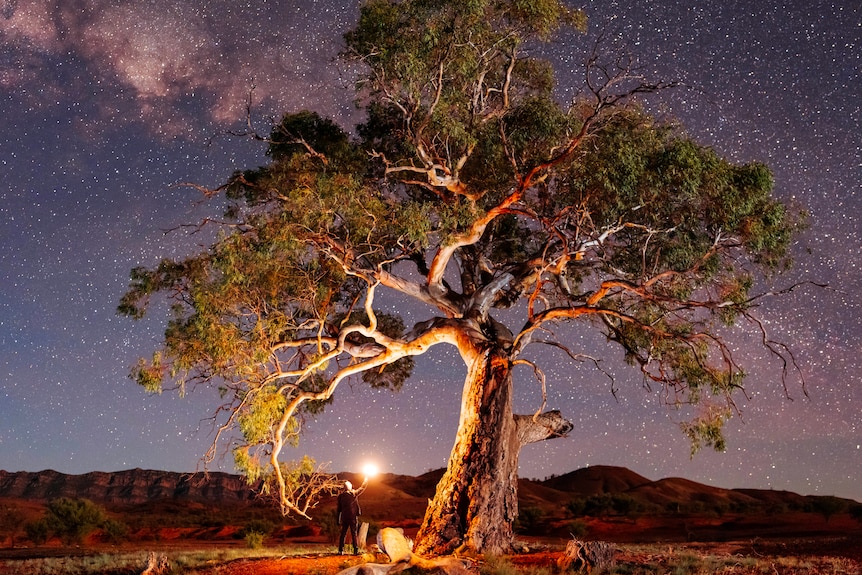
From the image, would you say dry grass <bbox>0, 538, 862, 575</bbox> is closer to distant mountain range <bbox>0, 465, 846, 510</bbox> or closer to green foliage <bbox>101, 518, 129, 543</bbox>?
green foliage <bbox>101, 518, 129, 543</bbox>

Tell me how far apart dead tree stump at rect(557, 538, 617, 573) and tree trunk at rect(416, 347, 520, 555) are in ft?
8.08

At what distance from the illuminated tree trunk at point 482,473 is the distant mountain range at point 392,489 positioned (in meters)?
38.9

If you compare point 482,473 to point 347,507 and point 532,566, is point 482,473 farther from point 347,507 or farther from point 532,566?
point 532,566

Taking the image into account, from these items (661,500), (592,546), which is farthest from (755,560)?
(661,500)

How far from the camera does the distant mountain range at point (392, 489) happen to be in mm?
61000

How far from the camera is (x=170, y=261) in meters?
17.2

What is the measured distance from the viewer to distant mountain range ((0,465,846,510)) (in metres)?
61.0

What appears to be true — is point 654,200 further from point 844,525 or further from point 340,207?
point 844,525

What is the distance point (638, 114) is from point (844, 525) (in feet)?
83.8

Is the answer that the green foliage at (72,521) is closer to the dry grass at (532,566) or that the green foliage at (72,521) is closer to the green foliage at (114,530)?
the green foliage at (114,530)

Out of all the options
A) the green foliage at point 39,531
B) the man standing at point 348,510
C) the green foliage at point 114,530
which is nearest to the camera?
the man standing at point 348,510

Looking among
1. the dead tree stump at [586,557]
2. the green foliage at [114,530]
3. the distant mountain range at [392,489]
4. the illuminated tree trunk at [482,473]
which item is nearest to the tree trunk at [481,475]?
the illuminated tree trunk at [482,473]

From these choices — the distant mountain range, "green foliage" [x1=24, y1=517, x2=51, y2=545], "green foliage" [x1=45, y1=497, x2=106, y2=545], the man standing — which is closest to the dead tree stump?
the man standing

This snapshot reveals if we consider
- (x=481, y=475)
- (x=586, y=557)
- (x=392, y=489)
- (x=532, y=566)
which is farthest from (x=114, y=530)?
(x=392, y=489)
